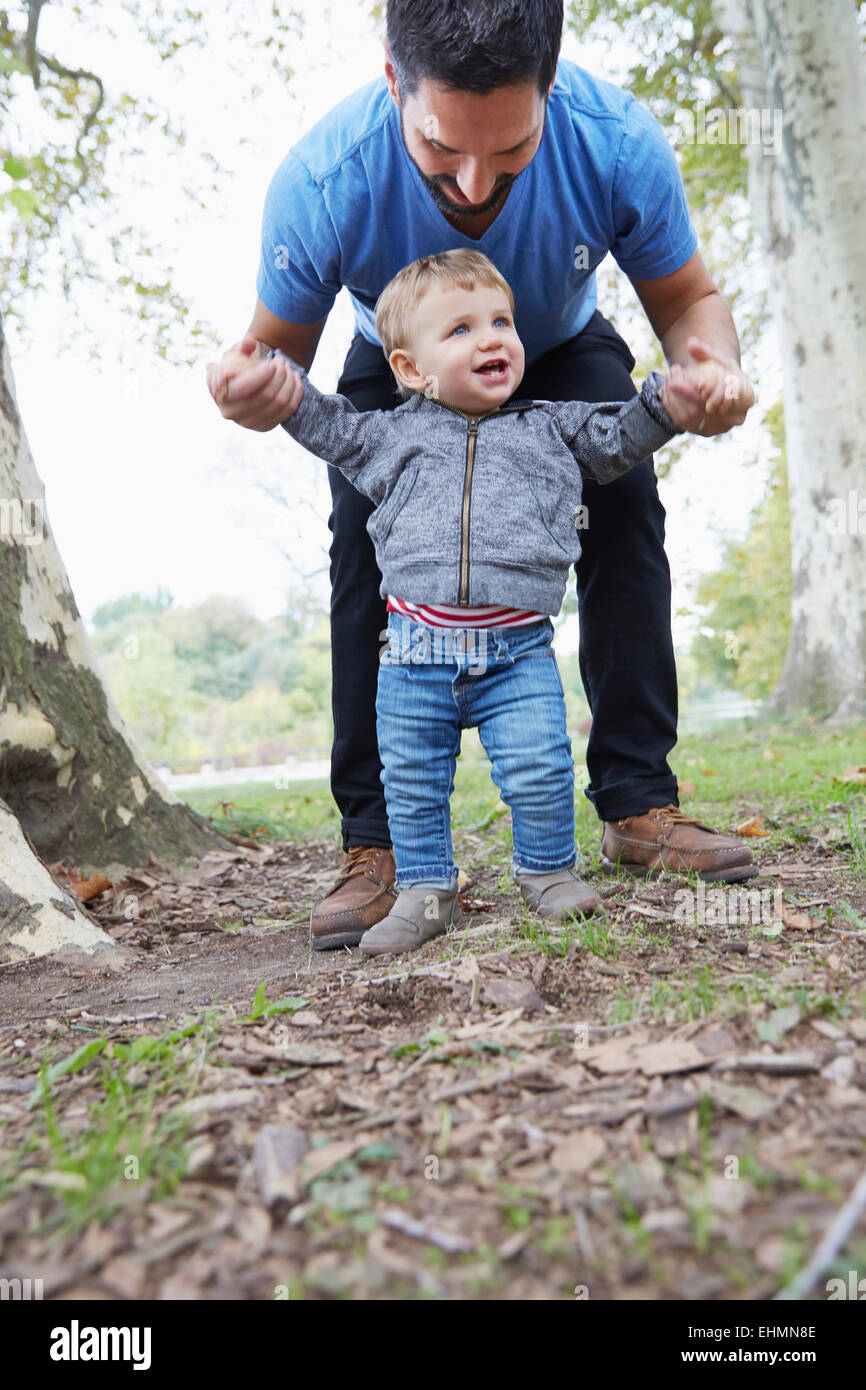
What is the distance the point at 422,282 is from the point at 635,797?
147 centimetres

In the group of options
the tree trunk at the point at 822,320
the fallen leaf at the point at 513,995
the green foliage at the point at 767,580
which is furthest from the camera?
the green foliage at the point at 767,580

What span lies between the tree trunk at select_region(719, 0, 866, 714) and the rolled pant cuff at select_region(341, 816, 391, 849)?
242 inches

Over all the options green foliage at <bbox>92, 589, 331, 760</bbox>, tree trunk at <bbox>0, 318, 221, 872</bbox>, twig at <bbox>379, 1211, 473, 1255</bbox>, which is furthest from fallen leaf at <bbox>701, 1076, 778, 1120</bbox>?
green foliage at <bbox>92, 589, 331, 760</bbox>

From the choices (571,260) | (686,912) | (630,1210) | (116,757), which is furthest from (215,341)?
(630,1210)

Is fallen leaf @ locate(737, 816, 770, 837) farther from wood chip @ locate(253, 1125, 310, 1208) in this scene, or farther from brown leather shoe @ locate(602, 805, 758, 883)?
wood chip @ locate(253, 1125, 310, 1208)

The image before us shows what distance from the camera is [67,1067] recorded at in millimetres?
1580

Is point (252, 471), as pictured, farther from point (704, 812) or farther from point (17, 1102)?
point (17, 1102)

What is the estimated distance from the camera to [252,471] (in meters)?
30.2

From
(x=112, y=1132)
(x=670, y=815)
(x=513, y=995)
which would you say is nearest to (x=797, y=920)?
(x=670, y=815)

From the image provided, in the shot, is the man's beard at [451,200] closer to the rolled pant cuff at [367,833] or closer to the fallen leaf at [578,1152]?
the rolled pant cuff at [367,833]

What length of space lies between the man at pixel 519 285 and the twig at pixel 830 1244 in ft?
4.86

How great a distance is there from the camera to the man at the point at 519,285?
2.12m

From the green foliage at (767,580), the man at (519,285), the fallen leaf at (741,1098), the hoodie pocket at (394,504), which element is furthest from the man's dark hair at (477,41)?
the green foliage at (767,580)
